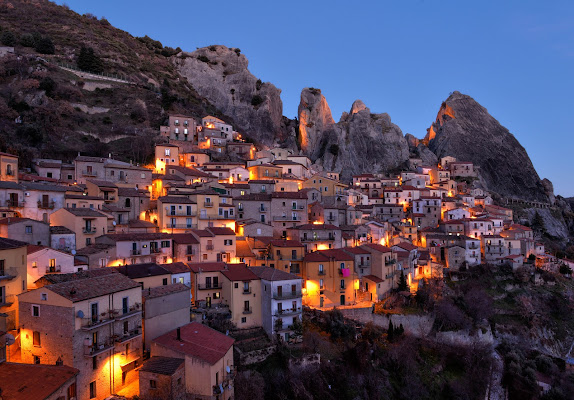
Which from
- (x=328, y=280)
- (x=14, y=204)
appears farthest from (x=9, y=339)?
(x=328, y=280)

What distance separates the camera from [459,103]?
117 meters

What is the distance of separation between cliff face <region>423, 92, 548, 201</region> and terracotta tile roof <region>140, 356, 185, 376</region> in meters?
97.9

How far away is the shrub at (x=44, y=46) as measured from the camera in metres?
71.7

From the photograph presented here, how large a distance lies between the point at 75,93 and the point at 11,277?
52172mm

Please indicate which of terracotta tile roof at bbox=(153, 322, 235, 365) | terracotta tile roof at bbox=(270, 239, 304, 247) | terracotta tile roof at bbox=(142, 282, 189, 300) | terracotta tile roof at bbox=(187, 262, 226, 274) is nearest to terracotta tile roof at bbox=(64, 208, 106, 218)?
terracotta tile roof at bbox=(187, 262, 226, 274)

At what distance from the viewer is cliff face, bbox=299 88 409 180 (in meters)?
94.6

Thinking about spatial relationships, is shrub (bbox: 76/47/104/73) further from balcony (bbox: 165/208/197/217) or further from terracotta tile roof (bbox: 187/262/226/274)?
terracotta tile roof (bbox: 187/262/226/274)

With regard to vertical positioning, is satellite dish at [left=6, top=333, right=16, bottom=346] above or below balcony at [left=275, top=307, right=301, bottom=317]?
above

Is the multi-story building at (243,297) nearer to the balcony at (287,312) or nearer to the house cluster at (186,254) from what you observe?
the house cluster at (186,254)

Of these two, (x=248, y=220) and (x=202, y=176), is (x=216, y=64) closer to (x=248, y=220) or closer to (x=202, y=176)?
(x=202, y=176)

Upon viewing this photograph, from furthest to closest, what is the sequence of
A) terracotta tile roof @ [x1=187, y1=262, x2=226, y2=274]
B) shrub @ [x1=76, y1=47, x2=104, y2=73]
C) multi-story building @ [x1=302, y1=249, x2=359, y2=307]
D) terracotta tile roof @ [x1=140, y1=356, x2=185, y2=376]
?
shrub @ [x1=76, y1=47, x2=104, y2=73] < multi-story building @ [x1=302, y1=249, x2=359, y2=307] < terracotta tile roof @ [x1=187, y1=262, x2=226, y2=274] < terracotta tile roof @ [x1=140, y1=356, x2=185, y2=376]

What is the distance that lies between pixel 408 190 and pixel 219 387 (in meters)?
58.9

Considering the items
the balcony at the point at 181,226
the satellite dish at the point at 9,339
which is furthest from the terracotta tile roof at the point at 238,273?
the satellite dish at the point at 9,339

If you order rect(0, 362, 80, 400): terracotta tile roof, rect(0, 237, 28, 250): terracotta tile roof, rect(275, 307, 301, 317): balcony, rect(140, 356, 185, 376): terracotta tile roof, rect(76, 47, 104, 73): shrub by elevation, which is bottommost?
rect(275, 307, 301, 317): balcony
